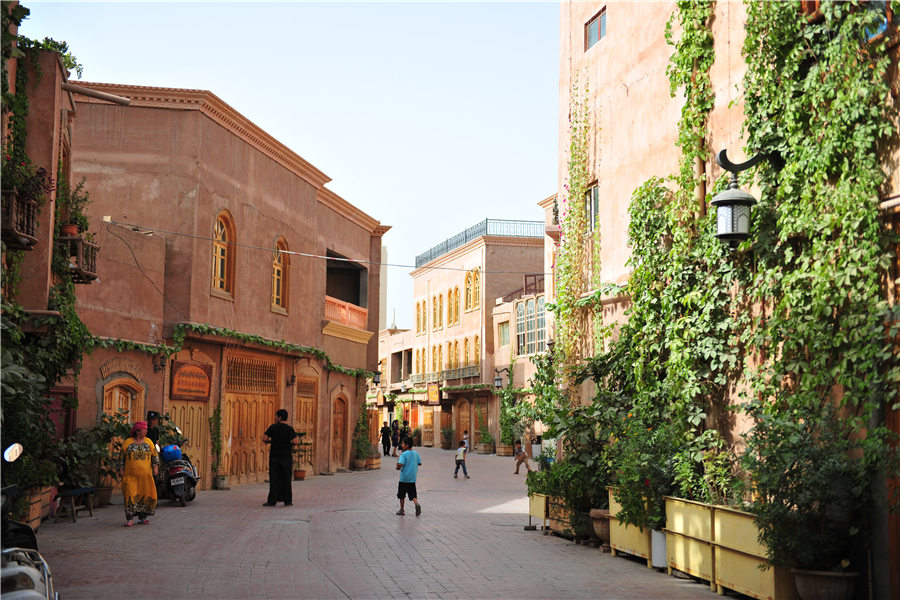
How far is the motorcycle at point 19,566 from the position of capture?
5.04 meters

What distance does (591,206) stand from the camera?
49.7 ft

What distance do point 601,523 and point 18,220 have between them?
25.9 feet

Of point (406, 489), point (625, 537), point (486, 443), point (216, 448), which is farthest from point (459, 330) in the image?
point (625, 537)

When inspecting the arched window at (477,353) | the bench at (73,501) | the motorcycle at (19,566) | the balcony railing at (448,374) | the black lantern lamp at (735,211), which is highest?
the arched window at (477,353)

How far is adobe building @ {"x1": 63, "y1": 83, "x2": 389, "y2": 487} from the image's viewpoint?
18.3 meters

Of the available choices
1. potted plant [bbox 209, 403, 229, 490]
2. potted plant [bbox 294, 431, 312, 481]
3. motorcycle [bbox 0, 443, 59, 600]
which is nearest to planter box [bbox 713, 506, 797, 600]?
motorcycle [bbox 0, 443, 59, 600]

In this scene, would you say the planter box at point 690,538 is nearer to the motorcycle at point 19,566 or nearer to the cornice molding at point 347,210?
the motorcycle at point 19,566

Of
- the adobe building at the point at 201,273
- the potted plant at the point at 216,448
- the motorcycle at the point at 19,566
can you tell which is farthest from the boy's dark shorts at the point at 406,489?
the motorcycle at the point at 19,566

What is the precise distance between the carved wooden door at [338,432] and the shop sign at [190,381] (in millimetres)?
8653

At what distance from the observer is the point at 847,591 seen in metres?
7.58

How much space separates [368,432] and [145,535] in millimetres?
19170

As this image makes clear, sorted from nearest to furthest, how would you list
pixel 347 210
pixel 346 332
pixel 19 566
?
1. pixel 19 566
2. pixel 346 332
3. pixel 347 210

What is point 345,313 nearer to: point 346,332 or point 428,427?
point 346,332

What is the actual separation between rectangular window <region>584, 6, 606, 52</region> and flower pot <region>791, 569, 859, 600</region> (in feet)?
31.7
